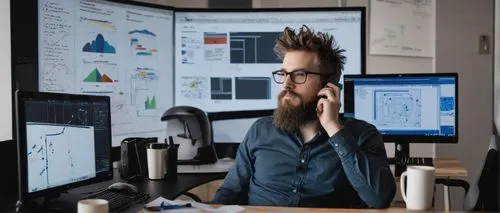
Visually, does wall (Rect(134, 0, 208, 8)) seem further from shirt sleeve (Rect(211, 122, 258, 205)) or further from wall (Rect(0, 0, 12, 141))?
shirt sleeve (Rect(211, 122, 258, 205))

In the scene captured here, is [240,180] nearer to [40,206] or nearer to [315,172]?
[315,172]

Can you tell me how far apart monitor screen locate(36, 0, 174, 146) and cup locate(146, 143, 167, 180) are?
13.8 inches

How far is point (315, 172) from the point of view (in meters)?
2.11

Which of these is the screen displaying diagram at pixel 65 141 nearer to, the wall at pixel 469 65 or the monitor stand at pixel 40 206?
the monitor stand at pixel 40 206

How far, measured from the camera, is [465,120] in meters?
3.97

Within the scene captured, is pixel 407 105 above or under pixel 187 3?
under

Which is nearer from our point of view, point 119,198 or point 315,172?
point 119,198

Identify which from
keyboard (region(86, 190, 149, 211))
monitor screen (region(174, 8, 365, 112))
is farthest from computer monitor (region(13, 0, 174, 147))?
keyboard (region(86, 190, 149, 211))

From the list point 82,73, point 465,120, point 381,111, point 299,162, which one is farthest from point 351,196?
point 465,120

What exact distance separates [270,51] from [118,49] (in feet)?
3.05

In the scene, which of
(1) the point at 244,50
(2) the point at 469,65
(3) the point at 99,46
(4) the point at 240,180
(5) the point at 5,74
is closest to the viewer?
(4) the point at 240,180

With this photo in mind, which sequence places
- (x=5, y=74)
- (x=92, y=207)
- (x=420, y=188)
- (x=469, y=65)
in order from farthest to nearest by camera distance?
(x=469, y=65) → (x=5, y=74) → (x=420, y=188) → (x=92, y=207)

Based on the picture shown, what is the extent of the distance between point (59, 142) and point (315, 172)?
0.92 meters

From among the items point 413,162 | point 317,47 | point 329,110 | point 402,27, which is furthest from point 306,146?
point 402,27
